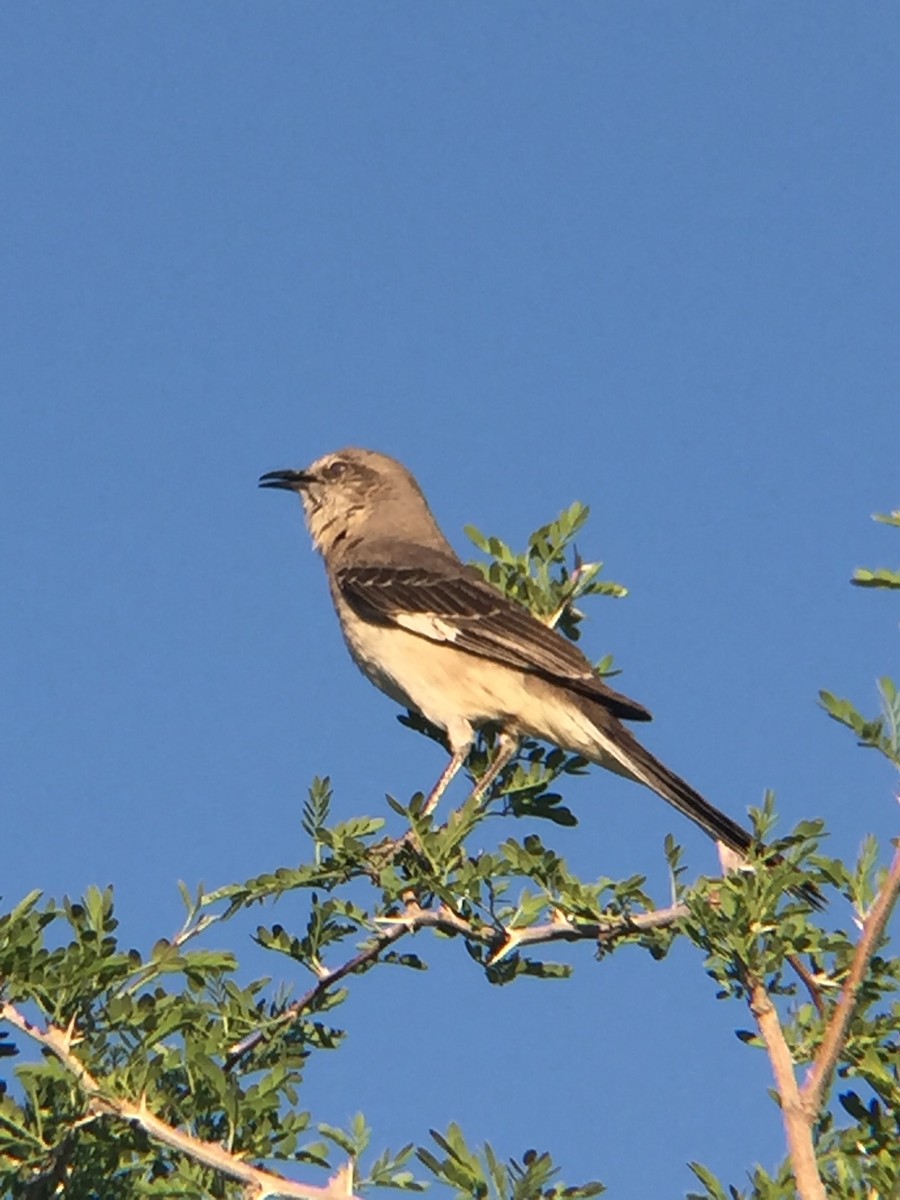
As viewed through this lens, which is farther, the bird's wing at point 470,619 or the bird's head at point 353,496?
the bird's head at point 353,496

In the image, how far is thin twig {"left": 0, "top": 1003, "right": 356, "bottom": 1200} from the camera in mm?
4242

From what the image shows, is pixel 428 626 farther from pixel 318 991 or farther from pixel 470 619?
pixel 318 991

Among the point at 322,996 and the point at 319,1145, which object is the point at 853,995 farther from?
the point at 322,996

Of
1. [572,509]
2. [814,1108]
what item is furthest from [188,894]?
[572,509]

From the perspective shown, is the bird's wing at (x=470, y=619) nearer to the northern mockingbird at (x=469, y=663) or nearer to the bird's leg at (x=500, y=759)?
the northern mockingbird at (x=469, y=663)

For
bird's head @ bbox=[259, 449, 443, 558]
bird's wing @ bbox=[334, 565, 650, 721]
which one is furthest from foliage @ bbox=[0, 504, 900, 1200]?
bird's head @ bbox=[259, 449, 443, 558]

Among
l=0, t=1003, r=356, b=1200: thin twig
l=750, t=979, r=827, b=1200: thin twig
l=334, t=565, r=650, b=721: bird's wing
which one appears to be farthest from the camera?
l=334, t=565, r=650, b=721: bird's wing

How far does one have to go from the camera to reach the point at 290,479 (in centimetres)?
1091

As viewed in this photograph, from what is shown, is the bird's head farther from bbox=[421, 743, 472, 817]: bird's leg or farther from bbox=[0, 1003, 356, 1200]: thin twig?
bbox=[0, 1003, 356, 1200]: thin twig

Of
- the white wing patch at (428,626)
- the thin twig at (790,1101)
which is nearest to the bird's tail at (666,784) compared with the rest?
the white wing patch at (428,626)

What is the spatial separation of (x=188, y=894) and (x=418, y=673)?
3.68 metres

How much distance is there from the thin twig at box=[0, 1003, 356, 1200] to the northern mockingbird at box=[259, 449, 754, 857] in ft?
8.11

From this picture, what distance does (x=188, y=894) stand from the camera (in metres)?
A: 5.05

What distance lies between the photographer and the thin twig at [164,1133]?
424cm
